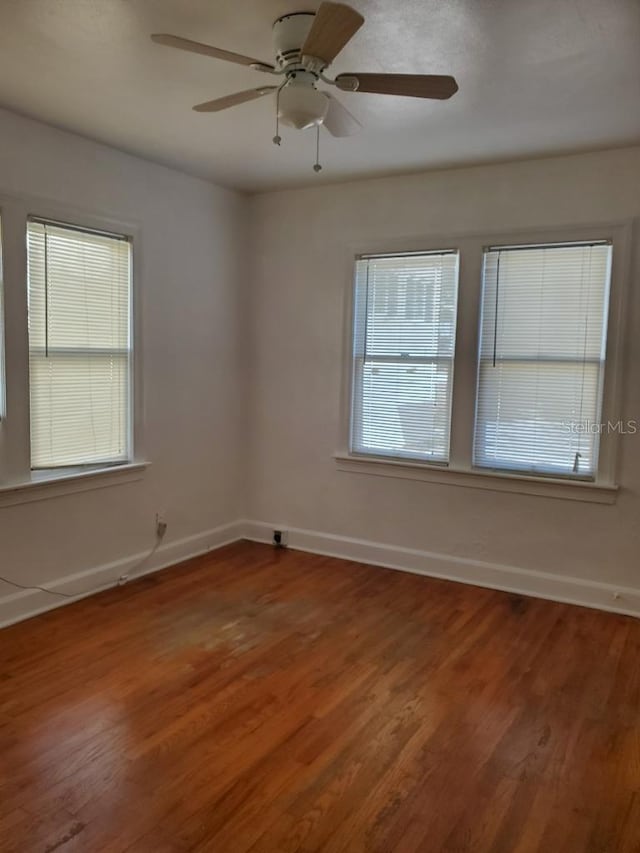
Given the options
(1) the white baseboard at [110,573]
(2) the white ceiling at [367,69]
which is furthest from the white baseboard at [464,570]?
(2) the white ceiling at [367,69]

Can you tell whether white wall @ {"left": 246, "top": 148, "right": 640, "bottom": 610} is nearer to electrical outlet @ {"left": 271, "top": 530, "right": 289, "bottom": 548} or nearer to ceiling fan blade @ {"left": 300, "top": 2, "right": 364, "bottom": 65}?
electrical outlet @ {"left": 271, "top": 530, "right": 289, "bottom": 548}

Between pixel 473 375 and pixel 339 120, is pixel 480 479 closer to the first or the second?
pixel 473 375

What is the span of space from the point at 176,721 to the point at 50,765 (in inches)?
19.0

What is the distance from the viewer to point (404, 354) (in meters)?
4.34

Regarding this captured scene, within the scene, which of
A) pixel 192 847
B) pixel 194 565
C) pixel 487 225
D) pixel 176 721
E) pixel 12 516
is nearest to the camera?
pixel 192 847

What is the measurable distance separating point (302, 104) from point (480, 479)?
2.63 meters

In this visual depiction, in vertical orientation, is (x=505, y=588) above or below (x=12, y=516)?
below

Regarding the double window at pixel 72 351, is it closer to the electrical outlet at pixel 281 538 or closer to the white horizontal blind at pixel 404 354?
the electrical outlet at pixel 281 538

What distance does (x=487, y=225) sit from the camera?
398 centimetres

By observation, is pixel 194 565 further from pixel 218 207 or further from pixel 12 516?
pixel 218 207

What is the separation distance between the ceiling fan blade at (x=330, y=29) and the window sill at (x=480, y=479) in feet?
8.94

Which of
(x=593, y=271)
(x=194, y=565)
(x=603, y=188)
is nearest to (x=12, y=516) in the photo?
(x=194, y=565)

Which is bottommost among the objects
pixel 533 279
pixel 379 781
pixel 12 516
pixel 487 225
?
pixel 379 781

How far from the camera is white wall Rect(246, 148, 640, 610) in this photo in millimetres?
3705
